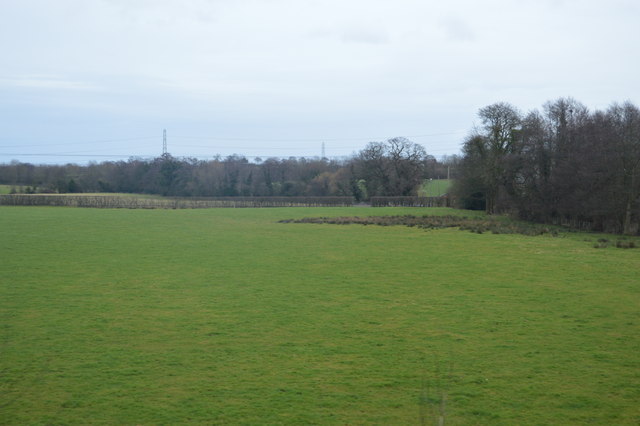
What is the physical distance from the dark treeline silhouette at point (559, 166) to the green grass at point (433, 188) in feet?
71.6

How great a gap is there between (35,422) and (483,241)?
81.0 ft

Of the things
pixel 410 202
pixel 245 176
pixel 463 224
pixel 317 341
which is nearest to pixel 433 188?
pixel 410 202

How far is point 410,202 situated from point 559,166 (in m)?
32.5

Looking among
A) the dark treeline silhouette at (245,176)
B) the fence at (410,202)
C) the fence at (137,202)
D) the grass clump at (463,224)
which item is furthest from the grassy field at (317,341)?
the dark treeline silhouette at (245,176)

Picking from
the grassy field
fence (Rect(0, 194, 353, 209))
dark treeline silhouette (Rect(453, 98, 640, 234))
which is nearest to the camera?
the grassy field

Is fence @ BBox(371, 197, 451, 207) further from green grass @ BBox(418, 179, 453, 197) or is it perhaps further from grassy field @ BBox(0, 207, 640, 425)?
grassy field @ BBox(0, 207, 640, 425)

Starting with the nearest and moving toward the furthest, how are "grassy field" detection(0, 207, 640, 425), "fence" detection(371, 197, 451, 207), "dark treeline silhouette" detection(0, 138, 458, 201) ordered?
"grassy field" detection(0, 207, 640, 425), "fence" detection(371, 197, 451, 207), "dark treeline silhouette" detection(0, 138, 458, 201)

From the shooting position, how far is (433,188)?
298 ft

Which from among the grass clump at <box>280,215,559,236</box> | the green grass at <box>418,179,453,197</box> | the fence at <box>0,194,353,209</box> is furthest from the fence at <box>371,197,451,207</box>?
the grass clump at <box>280,215,559,236</box>

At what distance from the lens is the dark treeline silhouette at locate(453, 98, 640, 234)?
32969 millimetres

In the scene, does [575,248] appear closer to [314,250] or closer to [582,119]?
[314,250]

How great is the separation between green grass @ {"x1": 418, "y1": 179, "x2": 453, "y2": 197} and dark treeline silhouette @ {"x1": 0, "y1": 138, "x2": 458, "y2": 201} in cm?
220

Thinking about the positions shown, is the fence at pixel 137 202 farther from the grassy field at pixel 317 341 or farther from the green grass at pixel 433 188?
the grassy field at pixel 317 341

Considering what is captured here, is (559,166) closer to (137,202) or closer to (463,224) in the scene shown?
(463,224)
